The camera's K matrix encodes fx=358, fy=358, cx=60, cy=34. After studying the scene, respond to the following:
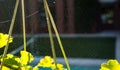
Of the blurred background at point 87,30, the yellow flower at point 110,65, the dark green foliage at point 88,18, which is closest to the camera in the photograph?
the yellow flower at point 110,65

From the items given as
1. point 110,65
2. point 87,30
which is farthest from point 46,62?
point 87,30

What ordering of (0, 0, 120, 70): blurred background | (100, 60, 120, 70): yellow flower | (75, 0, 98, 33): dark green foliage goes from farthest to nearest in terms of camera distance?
(75, 0, 98, 33): dark green foliage
(0, 0, 120, 70): blurred background
(100, 60, 120, 70): yellow flower

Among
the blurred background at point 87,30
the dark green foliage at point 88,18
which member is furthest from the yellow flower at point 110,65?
the dark green foliage at point 88,18

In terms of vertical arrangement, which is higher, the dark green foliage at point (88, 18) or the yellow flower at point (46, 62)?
the yellow flower at point (46, 62)

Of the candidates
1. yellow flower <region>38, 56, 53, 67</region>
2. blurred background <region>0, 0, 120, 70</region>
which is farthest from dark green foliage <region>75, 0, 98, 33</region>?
yellow flower <region>38, 56, 53, 67</region>

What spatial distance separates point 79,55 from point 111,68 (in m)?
7.38

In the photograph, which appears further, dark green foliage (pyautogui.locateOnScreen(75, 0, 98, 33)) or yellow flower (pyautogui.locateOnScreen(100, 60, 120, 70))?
dark green foliage (pyautogui.locateOnScreen(75, 0, 98, 33))

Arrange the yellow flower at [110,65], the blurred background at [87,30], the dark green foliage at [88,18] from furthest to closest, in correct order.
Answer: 1. the dark green foliage at [88,18]
2. the blurred background at [87,30]
3. the yellow flower at [110,65]

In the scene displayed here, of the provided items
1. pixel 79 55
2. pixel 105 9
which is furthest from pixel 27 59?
pixel 105 9

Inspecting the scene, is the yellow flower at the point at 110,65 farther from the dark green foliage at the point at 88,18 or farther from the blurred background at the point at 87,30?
the dark green foliage at the point at 88,18

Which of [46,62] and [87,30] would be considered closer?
[46,62]

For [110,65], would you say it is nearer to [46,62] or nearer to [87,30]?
[46,62]

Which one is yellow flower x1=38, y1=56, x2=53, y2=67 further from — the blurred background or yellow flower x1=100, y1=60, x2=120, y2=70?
the blurred background

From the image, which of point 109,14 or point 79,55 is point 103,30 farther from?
point 79,55
